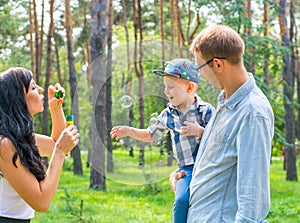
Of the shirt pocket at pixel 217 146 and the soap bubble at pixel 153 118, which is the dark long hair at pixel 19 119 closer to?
the soap bubble at pixel 153 118

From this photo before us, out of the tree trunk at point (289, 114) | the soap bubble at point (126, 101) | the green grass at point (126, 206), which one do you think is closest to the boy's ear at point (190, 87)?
the soap bubble at point (126, 101)

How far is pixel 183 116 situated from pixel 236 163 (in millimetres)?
555

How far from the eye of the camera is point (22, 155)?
2420mm

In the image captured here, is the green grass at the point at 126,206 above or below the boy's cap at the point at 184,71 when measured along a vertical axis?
below

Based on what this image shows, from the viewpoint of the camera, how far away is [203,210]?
7.24ft

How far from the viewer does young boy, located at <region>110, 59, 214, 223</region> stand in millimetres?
2492

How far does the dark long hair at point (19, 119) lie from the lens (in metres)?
2.44

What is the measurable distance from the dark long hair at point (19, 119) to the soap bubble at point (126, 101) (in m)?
0.60

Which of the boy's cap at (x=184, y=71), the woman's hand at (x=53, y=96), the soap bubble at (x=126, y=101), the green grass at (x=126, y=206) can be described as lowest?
the green grass at (x=126, y=206)

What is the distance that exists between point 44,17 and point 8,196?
1647 cm

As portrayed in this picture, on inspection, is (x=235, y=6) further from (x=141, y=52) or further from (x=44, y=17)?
(x=44, y=17)

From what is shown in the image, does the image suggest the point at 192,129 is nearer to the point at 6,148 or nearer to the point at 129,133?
the point at 129,133

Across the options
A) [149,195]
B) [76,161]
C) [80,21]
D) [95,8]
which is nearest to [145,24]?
[80,21]

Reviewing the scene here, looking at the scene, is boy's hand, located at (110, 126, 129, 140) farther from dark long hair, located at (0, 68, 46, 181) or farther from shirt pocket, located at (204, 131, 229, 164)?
shirt pocket, located at (204, 131, 229, 164)
